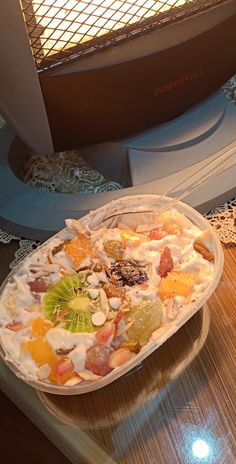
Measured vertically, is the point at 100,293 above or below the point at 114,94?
below

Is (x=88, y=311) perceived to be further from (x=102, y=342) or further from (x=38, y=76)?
(x=38, y=76)

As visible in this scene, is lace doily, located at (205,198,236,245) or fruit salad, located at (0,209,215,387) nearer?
fruit salad, located at (0,209,215,387)

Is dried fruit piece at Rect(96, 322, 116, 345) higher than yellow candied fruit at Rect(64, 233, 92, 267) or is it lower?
lower

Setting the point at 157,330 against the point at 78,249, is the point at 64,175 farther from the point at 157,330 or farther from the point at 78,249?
the point at 157,330

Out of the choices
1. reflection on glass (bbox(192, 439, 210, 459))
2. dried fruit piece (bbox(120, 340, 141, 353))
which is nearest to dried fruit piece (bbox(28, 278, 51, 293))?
dried fruit piece (bbox(120, 340, 141, 353))

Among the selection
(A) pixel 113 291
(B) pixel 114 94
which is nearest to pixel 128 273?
(A) pixel 113 291

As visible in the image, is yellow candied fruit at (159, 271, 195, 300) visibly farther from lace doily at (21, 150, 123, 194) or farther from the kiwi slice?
lace doily at (21, 150, 123, 194)
